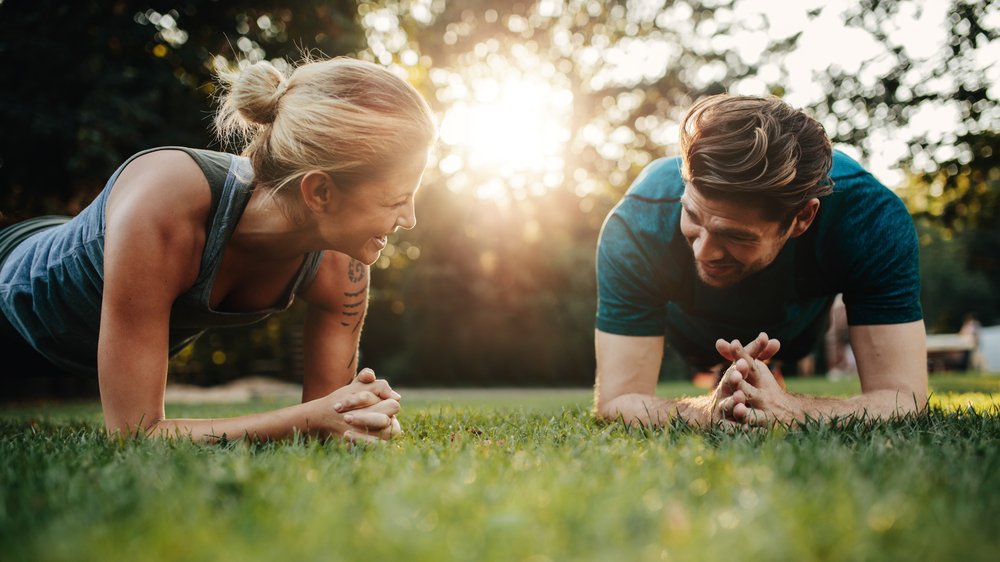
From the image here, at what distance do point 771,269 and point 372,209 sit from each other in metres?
2.14

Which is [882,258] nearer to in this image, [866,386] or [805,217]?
[805,217]

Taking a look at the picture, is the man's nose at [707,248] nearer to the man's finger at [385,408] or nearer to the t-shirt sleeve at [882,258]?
the t-shirt sleeve at [882,258]

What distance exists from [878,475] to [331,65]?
2.56m

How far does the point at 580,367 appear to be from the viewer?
18.9 m

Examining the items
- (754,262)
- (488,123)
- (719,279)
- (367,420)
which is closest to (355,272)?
(367,420)

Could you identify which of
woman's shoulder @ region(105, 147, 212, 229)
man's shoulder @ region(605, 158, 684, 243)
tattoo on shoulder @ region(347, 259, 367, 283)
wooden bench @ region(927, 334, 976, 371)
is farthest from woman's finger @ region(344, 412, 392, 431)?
wooden bench @ region(927, 334, 976, 371)

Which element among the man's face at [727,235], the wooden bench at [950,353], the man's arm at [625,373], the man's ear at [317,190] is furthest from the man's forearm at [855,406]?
the wooden bench at [950,353]

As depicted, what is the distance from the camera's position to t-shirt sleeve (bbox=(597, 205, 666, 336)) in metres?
3.62

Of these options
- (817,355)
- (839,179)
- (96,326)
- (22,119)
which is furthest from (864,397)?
(817,355)

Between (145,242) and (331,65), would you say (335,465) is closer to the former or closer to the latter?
(145,242)

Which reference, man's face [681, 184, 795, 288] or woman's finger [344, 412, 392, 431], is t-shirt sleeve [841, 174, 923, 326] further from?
woman's finger [344, 412, 392, 431]

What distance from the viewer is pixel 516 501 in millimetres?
1537

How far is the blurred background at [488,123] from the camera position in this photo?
9.97 metres

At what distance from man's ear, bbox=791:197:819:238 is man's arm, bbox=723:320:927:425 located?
0.56m
